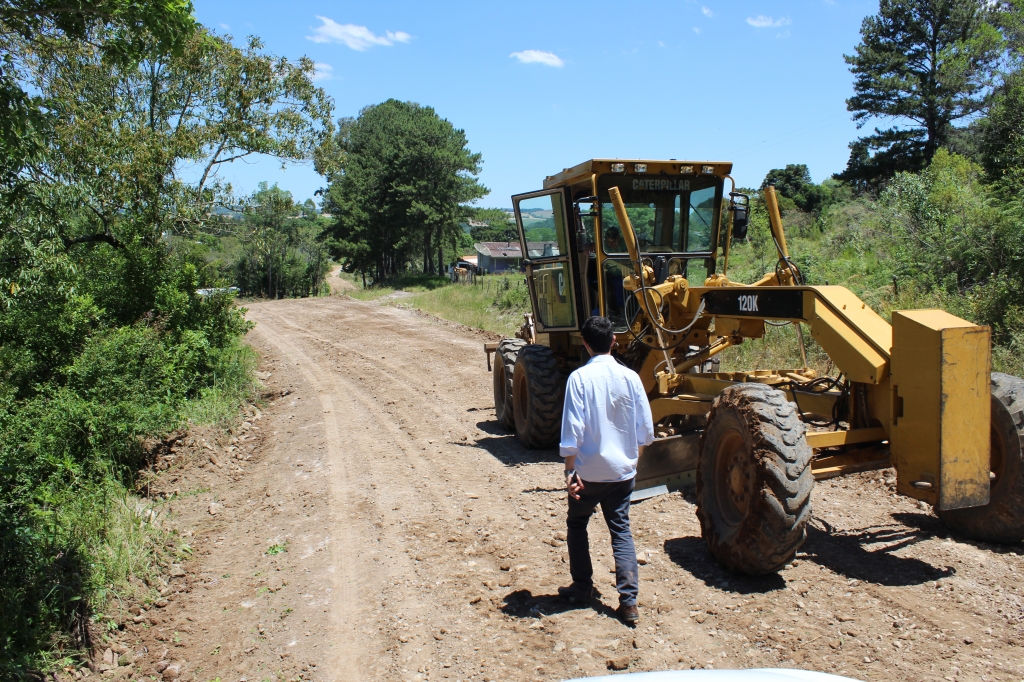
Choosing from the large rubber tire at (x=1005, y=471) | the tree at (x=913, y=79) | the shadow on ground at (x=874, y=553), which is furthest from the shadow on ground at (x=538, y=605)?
the tree at (x=913, y=79)

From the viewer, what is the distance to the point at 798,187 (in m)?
34.8

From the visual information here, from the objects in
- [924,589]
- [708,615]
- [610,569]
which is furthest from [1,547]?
[924,589]

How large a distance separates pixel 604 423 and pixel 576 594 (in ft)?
3.72

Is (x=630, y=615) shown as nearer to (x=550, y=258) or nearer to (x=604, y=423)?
(x=604, y=423)

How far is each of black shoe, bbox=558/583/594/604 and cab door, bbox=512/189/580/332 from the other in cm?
400

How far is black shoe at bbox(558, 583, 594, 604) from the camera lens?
182 inches

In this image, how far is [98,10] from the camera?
5816mm

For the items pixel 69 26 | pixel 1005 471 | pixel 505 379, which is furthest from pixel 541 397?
pixel 69 26

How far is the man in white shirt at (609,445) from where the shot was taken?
14.1ft

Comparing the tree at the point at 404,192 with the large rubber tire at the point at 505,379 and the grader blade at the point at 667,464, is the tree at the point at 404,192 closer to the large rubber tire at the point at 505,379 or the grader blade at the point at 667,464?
the large rubber tire at the point at 505,379

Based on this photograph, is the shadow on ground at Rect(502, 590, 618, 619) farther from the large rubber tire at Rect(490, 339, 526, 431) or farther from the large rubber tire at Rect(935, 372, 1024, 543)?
the large rubber tire at Rect(490, 339, 526, 431)

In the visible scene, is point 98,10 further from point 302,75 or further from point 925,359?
point 302,75

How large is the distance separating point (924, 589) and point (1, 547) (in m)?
6.80

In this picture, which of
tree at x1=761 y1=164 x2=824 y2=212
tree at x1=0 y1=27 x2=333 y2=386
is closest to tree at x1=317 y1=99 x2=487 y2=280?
tree at x1=761 y1=164 x2=824 y2=212
